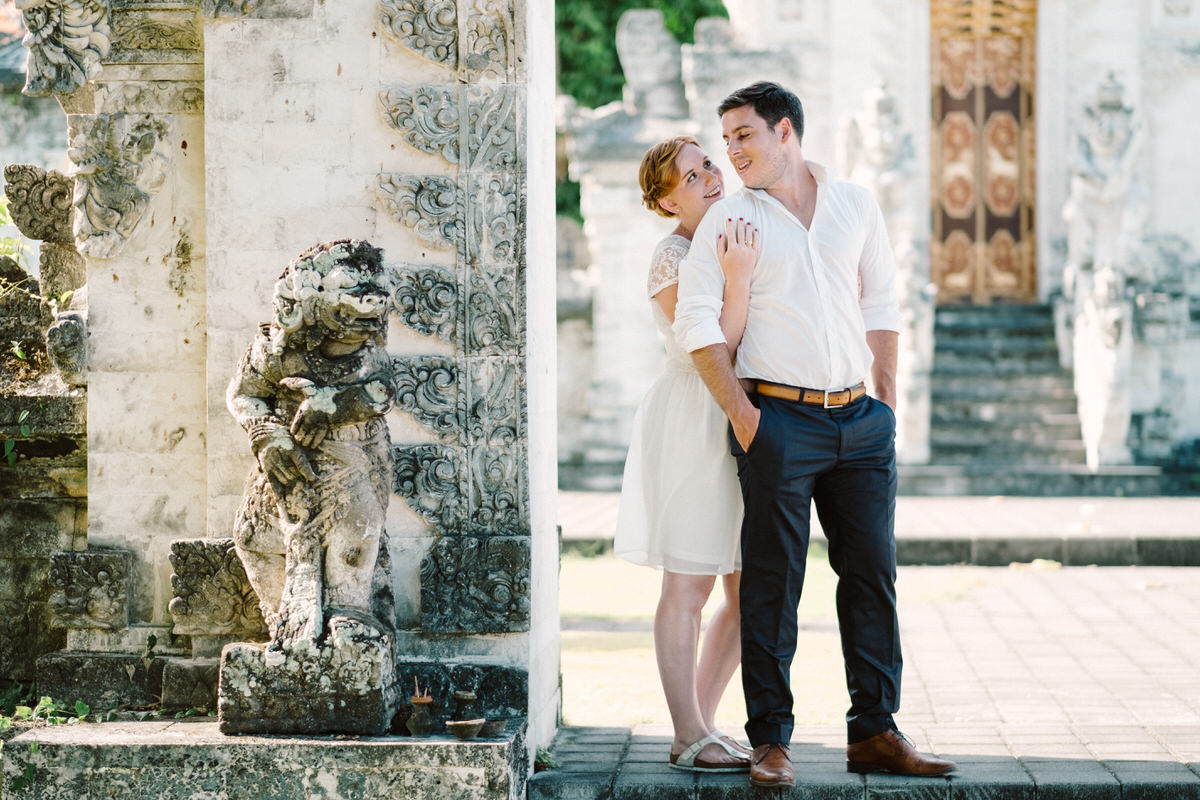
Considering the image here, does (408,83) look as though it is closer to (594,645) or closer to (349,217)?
(349,217)

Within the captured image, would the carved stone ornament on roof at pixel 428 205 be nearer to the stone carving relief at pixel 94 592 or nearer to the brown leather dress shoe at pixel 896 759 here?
the stone carving relief at pixel 94 592

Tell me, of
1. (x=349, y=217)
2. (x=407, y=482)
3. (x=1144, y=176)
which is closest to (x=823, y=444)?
(x=407, y=482)

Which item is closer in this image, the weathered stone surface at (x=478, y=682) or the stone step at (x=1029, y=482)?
the weathered stone surface at (x=478, y=682)

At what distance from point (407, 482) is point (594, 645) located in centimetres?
325

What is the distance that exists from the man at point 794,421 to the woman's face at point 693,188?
0.81 feet

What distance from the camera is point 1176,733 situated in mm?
5777

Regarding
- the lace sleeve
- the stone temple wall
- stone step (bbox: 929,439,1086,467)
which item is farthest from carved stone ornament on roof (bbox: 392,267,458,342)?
stone step (bbox: 929,439,1086,467)

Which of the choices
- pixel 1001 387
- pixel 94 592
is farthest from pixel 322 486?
pixel 1001 387

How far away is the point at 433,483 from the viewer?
5148 mm

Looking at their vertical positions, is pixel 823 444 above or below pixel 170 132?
below

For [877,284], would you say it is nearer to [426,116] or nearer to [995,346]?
[426,116]

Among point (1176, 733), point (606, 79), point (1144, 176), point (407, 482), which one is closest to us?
point (407, 482)

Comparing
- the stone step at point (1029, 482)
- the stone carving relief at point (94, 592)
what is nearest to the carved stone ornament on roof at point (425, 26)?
the stone carving relief at point (94, 592)

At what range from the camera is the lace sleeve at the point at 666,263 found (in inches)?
200
